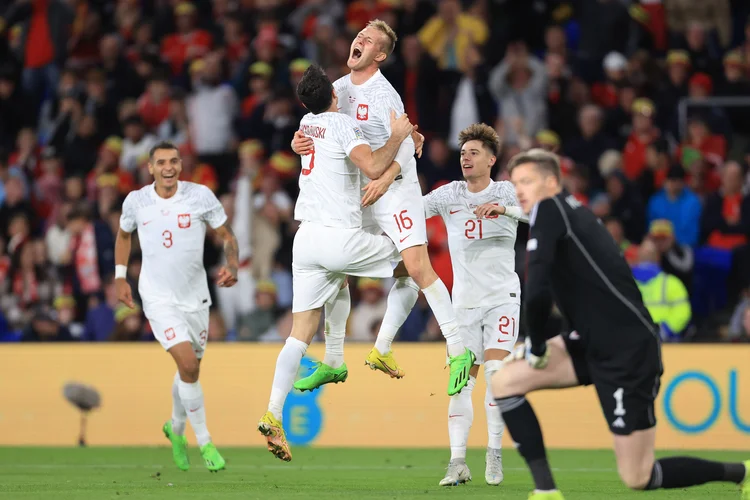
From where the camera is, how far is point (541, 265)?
7.12 metres

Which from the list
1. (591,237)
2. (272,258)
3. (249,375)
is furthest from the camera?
(272,258)

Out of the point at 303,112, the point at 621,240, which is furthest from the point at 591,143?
the point at 303,112

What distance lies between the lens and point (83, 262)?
17.1 m

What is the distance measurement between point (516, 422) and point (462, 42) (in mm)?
11581

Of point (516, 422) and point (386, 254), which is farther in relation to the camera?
point (386, 254)

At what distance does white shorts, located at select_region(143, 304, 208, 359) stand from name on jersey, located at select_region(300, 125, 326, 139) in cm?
297

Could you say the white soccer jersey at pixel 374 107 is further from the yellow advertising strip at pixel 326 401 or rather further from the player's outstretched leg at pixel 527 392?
the yellow advertising strip at pixel 326 401

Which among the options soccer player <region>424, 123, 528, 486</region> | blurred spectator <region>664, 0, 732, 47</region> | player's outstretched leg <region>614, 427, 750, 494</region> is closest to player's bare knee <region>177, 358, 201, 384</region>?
soccer player <region>424, 123, 528, 486</region>

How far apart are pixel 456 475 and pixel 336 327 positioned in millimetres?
1588

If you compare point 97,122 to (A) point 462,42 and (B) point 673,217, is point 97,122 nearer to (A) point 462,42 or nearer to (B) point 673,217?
(A) point 462,42

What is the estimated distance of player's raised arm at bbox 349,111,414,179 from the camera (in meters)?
9.42

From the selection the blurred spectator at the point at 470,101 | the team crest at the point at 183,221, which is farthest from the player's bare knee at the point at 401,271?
the blurred spectator at the point at 470,101

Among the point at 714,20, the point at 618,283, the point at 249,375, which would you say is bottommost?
the point at 249,375

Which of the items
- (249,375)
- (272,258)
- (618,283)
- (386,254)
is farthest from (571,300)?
(272,258)
